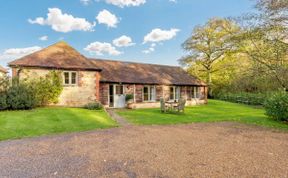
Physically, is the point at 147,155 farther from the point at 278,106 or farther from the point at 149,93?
the point at 149,93

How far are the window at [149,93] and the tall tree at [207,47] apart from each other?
16189mm

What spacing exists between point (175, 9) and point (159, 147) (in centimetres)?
1577

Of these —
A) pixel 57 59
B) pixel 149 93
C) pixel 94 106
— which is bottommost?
pixel 94 106

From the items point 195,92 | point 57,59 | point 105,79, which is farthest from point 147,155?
point 195,92

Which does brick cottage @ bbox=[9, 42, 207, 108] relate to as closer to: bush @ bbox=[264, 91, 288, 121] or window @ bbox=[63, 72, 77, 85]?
window @ bbox=[63, 72, 77, 85]

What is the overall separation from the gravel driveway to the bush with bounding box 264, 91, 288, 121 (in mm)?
3432

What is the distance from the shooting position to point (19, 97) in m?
12.6

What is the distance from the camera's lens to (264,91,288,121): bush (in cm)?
1058

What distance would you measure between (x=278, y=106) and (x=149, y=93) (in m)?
11.6

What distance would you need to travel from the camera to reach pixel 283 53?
10961 millimetres

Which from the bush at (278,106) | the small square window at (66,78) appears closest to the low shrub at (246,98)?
the bush at (278,106)

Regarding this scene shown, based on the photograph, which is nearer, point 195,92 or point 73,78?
point 73,78

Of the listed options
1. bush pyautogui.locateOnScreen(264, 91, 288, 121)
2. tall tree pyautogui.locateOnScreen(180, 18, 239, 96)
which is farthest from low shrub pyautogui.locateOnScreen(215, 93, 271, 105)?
bush pyautogui.locateOnScreen(264, 91, 288, 121)

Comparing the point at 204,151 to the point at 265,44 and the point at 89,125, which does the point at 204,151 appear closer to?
the point at 89,125
